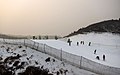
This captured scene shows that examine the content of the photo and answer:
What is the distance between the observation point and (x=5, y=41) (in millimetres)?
30438

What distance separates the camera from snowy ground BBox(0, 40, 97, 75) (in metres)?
20.1

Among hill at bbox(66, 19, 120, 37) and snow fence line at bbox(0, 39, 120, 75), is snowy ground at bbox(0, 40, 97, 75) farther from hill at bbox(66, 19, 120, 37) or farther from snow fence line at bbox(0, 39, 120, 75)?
hill at bbox(66, 19, 120, 37)

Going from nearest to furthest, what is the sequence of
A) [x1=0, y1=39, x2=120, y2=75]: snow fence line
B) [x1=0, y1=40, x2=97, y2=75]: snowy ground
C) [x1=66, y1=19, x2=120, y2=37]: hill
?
[x1=0, y1=39, x2=120, y2=75]: snow fence line < [x1=0, y1=40, x2=97, y2=75]: snowy ground < [x1=66, y1=19, x2=120, y2=37]: hill

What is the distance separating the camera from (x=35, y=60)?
2291cm

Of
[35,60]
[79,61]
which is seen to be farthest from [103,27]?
[79,61]

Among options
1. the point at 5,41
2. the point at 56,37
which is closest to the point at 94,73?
the point at 5,41

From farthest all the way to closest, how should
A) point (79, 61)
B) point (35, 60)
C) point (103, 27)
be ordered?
1. point (103, 27)
2. point (35, 60)
3. point (79, 61)

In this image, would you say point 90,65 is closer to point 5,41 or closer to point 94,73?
point 94,73

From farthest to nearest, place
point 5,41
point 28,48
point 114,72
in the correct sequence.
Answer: point 5,41, point 28,48, point 114,72

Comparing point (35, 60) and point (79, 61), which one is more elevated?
point (79, 61)

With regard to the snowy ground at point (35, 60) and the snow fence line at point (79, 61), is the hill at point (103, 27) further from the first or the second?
the snow fence line at point (79, 61)

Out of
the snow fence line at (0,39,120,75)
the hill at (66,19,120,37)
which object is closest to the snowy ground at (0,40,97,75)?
the snow fence line at (0,39,120,75)

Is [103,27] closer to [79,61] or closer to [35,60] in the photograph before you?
[35,60]

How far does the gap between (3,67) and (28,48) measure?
551 cm
